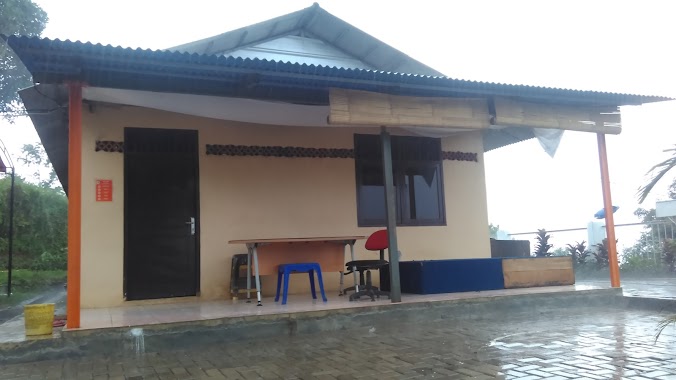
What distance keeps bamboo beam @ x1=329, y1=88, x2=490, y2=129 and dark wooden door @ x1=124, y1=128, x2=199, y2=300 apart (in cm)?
249

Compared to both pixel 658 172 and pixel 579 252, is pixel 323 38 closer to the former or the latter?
pixel 658 172

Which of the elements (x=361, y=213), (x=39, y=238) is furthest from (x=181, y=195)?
(x=39, y=238)

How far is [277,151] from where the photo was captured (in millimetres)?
7676

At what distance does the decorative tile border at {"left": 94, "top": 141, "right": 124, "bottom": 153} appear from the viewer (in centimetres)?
673

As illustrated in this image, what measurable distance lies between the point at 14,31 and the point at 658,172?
21.6 meters

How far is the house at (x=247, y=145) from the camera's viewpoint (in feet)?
17.6

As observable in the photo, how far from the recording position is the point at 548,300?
22.2ft

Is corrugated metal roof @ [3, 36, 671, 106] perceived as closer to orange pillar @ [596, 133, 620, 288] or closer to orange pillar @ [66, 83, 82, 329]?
orange pillar @ [66, 83, 82, 329]

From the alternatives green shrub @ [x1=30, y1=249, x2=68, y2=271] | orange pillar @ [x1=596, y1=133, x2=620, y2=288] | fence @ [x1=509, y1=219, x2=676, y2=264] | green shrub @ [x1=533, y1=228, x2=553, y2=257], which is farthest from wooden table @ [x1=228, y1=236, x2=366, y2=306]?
green shrub @ [x1=30, y1=249, x2=68, y2=271]

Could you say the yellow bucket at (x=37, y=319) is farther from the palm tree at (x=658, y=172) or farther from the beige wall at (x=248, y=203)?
the palm tree at (x=658, y=172)

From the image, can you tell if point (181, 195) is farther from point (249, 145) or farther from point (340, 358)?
point (340, 358)

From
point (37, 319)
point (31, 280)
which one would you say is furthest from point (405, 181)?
point (31, 280)

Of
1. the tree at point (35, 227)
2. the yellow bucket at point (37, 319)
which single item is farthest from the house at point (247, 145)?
the tree at point (35, 227)

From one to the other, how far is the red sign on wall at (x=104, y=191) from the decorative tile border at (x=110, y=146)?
15.7 inches
